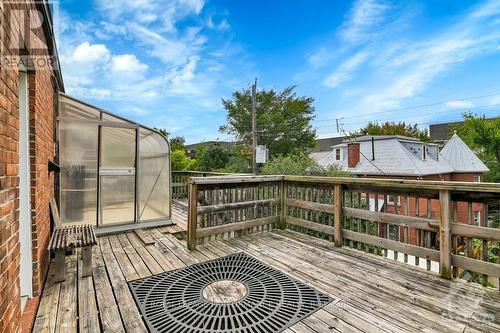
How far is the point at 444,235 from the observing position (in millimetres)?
2506

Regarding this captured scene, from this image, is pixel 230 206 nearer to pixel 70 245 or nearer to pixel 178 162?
pixel 70 245

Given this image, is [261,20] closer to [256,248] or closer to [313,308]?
[256,248]

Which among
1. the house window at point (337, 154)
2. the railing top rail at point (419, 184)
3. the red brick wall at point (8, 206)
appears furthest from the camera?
the house window at point (337, 154)

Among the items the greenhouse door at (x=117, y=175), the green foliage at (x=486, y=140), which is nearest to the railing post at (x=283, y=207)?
the greenhouse door at (x=117, y=175)

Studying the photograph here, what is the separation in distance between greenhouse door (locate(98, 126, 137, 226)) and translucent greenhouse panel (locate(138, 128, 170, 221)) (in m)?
0.15

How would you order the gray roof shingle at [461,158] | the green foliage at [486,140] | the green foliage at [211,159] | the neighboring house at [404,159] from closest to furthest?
the neighboring house at [404,159] → the green foliage at [211,159] → the gray roof shingle at [461,158] → the green foliage at [486,140]

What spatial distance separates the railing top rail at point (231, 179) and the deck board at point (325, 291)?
94 cm

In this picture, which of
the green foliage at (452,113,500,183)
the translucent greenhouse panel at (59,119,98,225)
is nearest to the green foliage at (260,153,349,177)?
the translucent greenhouse panel at (59,119,98,225)

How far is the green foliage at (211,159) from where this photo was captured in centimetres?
1495

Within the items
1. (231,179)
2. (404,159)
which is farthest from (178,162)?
(404,159)

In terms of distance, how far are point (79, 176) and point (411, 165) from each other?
15.6m

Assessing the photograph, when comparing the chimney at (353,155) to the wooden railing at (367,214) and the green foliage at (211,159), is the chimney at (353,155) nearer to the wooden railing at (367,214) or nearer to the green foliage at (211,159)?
the green foliage at (211,159)

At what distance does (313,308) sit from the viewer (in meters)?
2.01

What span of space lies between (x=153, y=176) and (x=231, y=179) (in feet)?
6.26
